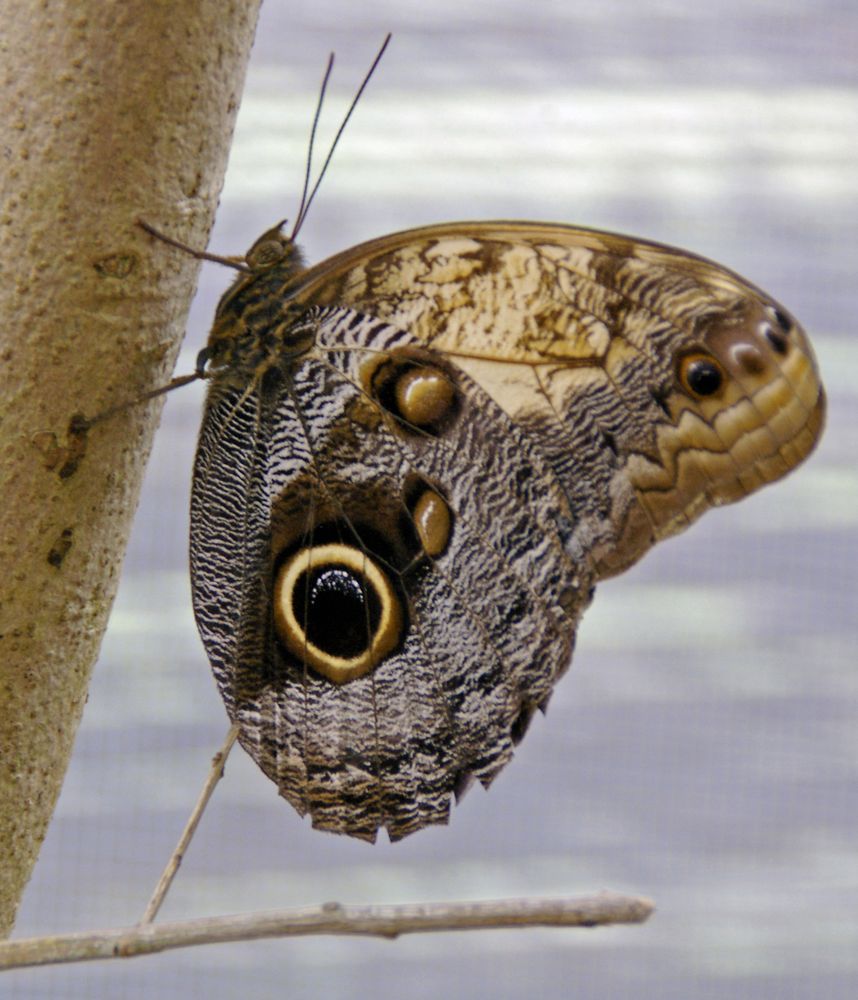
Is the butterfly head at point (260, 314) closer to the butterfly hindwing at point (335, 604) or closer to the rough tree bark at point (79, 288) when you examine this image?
the butterfly hindwing at point (335, 604)

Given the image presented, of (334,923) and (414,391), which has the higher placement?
(414,391)

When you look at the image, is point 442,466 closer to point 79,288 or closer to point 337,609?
point 337,609

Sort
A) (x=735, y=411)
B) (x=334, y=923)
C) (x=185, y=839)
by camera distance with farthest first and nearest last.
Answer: (x=735, y=411), (x=185, y=839), (x=334, y=923)

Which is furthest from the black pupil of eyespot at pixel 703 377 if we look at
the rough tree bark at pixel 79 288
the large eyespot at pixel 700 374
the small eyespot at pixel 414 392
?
the rough tree bark at pixel 79 288

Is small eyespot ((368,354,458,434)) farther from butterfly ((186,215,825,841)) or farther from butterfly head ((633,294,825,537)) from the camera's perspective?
butterfly head ((633,294,825,537))

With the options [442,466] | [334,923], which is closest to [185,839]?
[334,923]

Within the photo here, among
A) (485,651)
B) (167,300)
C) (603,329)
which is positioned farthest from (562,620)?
(167,300)
